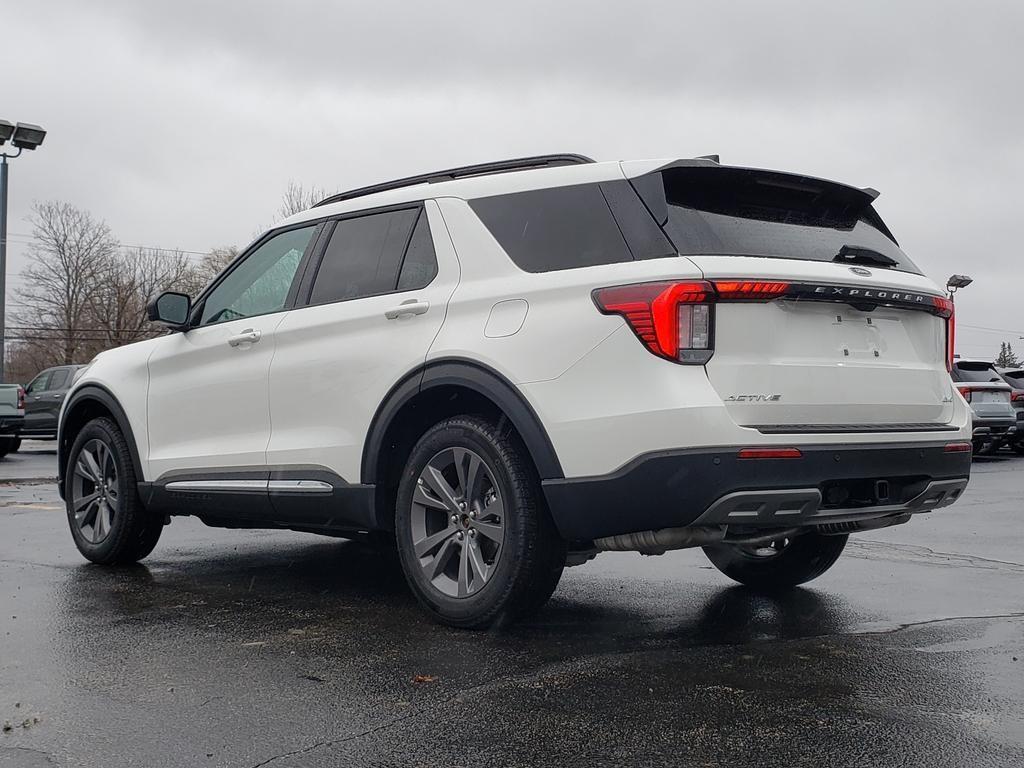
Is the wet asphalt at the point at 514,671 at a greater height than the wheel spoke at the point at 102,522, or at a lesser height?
lesser

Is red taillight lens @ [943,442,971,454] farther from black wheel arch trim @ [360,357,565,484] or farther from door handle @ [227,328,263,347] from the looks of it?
door handle @ [227,328,263,347]

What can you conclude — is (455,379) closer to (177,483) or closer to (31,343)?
(177,483)

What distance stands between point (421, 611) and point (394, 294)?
4.64ft

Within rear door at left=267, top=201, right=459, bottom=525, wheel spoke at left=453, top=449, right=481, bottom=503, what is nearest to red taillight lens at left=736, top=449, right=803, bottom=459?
wheel spoke at left=453, top=449, right=481, bottom=503

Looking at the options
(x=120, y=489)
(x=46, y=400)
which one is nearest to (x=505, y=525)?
(x=120, y=489)

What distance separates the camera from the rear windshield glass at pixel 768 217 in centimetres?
434

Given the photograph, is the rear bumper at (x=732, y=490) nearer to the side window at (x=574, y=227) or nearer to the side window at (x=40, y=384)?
the side window at (x=574, y=227)

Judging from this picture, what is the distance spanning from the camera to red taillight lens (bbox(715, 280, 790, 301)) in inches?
162

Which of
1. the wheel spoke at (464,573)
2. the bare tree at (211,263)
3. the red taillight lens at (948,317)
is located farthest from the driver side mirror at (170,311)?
the bare tree at (211,263)

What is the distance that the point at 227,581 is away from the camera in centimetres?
612

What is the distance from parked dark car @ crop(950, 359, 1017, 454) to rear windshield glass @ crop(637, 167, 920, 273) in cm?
1574

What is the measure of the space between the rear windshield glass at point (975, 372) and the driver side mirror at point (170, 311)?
16649mm

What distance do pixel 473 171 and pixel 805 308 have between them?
1.72 metres

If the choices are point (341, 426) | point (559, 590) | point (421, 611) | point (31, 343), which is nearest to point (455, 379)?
point (341, 426)
